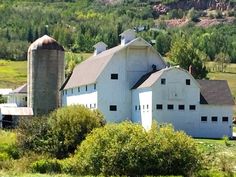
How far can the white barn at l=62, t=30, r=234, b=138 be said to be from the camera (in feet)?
199

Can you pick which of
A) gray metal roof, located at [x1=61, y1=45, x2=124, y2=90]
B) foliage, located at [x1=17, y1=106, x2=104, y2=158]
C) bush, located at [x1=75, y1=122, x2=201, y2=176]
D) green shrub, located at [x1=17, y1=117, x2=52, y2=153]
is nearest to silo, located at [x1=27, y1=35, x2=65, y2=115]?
gray metal roof, located at [x1=61, y1=45, x2=124, y2=90]

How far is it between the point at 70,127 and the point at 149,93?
449 inches

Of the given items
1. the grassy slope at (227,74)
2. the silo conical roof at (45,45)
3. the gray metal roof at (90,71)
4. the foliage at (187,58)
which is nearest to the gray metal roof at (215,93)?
the gray metal roof at (90,71)

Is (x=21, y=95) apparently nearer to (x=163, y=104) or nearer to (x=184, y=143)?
(x=163, y=104)

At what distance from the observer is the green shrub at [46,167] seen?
44188 mm

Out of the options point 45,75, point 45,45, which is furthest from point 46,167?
point 45,45

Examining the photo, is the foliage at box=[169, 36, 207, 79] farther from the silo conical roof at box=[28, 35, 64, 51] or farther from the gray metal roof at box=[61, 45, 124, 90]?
the silo conical roof at box=[28, 35, 64, 51]

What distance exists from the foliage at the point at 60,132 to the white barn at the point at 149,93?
9.31 meters

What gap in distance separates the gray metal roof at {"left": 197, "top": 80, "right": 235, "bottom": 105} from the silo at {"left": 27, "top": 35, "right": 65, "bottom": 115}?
17.6m

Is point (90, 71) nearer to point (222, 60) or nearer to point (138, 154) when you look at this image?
point (138, 154)

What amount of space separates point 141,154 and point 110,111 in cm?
2253

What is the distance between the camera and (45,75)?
74875mm

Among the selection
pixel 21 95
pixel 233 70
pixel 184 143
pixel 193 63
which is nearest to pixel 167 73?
pixel 184 143

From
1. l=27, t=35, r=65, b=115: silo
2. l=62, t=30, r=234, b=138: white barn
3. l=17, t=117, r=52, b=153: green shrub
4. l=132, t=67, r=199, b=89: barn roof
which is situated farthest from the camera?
l=27, t=35, r=65, b=115: silo
